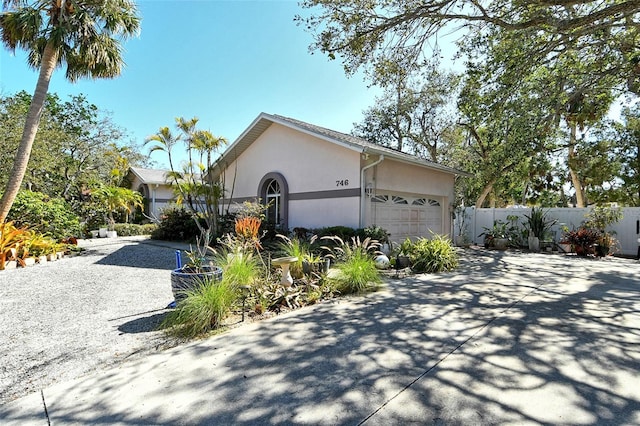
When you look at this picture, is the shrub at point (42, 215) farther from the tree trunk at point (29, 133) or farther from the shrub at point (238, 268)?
the shrub at point (238, 268)

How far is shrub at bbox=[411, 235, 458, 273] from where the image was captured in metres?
9.05

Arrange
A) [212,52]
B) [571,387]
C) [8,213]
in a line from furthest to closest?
[212,52] < [8,213] < [571,387]

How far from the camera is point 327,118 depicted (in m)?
18.4

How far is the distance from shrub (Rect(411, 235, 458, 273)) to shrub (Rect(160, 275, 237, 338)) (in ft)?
18.8

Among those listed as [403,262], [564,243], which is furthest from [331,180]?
[564,243]

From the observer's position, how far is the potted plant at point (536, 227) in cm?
1426

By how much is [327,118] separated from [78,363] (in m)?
16.5

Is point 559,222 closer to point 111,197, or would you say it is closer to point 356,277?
point 356,277

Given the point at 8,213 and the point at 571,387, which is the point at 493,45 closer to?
the point at 571,387

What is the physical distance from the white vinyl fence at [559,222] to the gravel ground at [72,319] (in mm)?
14309

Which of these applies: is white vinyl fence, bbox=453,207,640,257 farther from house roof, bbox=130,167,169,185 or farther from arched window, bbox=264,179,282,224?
house roof, bbox=130,167,169,185

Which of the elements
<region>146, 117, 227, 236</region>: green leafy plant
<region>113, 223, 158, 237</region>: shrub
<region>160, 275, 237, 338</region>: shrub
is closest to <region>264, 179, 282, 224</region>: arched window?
<region>146, 117, 227, 236</region>: green leafy plant

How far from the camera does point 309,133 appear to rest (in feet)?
40.4

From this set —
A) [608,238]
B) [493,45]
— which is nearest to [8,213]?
[493,45]
